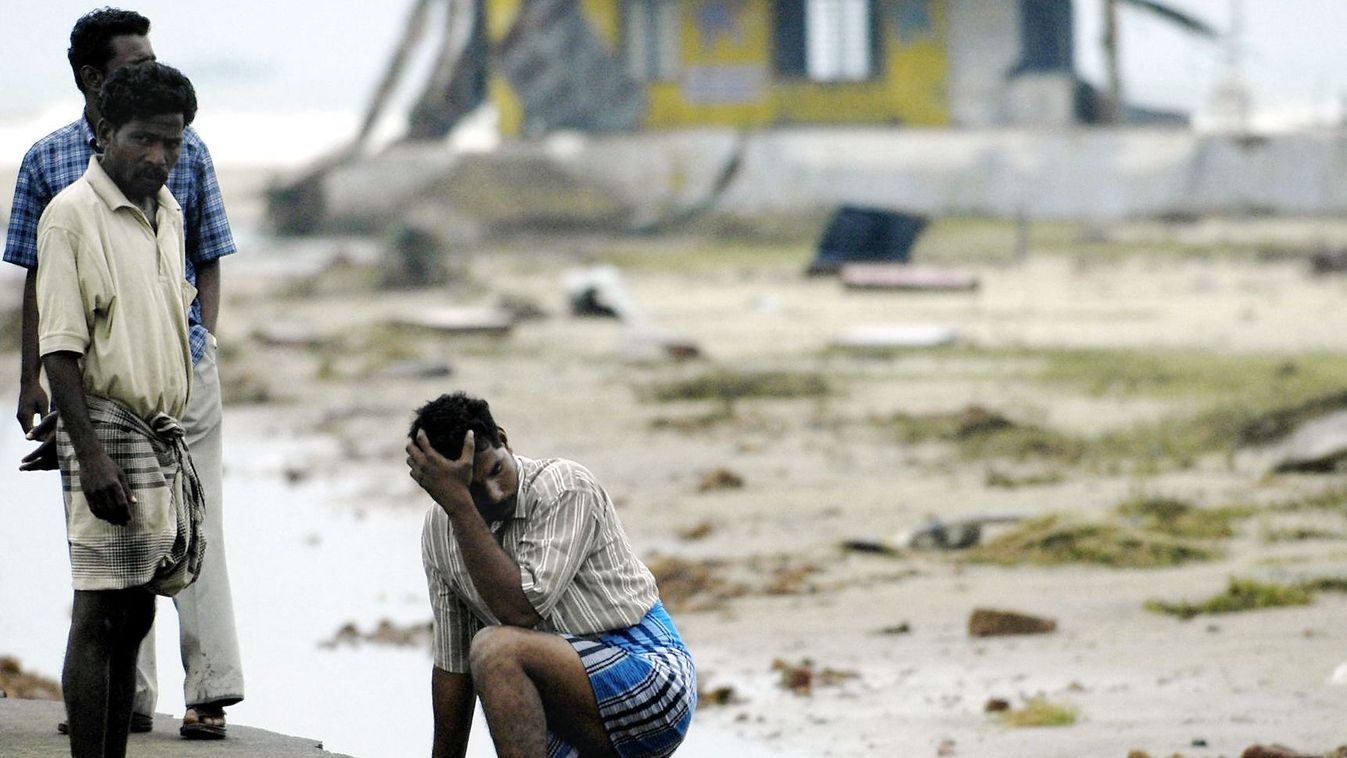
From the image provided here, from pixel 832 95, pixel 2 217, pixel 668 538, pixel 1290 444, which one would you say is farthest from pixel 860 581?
pixel 832 95

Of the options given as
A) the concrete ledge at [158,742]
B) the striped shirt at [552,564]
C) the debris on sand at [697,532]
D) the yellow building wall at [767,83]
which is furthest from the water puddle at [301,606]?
the yellow building wall at [767,83]

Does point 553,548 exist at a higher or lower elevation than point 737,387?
higher

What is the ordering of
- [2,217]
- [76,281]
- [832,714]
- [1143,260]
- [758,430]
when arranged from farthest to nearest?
[2,217], [1143,260], [758,430], [832,714], [76,281]

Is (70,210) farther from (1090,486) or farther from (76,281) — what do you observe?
(1090,486)

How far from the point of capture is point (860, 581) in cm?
760

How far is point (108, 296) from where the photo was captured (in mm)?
3475

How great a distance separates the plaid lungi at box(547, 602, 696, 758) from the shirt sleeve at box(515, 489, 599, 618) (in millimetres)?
134

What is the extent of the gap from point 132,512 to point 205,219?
0.93m

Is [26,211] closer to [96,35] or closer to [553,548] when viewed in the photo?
[96,35]

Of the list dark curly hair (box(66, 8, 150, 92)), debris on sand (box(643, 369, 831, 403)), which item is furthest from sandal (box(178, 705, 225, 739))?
debris on sand (box(643, 369, 831, 403))

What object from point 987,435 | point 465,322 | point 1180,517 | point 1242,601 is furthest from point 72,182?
point 465,322

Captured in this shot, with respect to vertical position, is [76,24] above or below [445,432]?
above

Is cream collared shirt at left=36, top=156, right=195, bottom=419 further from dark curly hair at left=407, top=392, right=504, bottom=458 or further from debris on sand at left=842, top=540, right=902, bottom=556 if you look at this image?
debris on sand at left=842, top=540, right=902, bottom=556

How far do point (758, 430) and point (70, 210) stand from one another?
8.30 meters
